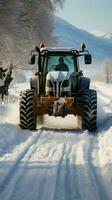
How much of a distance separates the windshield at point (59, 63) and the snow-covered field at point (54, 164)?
6.16 feet

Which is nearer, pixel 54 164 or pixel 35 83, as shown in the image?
pixel 54 164

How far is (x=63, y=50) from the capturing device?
1500cm

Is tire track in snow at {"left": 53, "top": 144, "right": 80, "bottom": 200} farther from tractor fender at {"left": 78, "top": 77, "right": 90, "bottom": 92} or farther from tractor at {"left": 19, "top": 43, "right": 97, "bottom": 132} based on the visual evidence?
tractor fender at {"left": 78, "top": 77, "right": 90, "bottom": 92}

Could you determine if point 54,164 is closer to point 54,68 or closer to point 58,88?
point 58,88

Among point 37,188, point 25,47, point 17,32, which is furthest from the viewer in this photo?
point 25,47

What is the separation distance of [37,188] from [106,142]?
4.36 metres

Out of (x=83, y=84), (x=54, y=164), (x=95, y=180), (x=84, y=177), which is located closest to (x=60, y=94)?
(x=83, y=84)

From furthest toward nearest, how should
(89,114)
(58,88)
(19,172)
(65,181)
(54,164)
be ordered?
(58,88) → (89,114) → (54,164) → (19,172) → (65,181)

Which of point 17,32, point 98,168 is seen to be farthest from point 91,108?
point 17,32

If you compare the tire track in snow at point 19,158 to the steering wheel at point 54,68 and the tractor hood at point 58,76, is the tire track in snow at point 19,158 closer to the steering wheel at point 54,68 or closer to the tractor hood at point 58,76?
the tractor hood at point 58,76

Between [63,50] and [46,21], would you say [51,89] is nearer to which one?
[63,50]

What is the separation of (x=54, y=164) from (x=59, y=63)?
614cm

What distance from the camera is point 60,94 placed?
47.2 feet

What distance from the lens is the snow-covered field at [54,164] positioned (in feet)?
24.3
